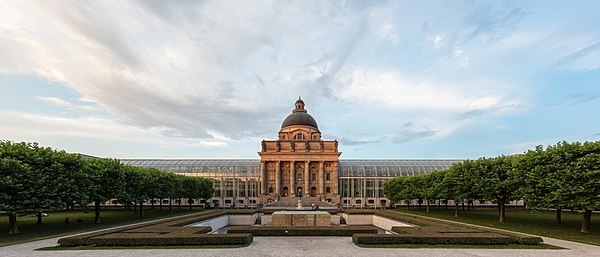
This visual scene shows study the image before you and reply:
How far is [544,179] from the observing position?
112 feet

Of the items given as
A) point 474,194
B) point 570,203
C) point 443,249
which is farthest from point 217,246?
point 474,194

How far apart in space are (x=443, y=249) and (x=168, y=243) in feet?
64.3

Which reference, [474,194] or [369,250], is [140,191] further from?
[474,194]

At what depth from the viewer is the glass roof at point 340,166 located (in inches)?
4075

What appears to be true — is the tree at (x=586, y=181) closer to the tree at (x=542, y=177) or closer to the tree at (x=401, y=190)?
the tree at (x=542, y=177)

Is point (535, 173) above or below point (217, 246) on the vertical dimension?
above

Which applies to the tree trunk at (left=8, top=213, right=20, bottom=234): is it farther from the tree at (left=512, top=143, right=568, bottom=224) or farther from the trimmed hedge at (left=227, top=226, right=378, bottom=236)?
the tree at (left=512, top=143, right=568, bottom=224)

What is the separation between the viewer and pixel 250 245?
82.8ft

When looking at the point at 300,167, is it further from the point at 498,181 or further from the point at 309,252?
the point at 309,252

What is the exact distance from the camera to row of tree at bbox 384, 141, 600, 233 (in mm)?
30459

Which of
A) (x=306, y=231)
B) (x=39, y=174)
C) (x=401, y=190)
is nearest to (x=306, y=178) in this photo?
(x=401, y=190)

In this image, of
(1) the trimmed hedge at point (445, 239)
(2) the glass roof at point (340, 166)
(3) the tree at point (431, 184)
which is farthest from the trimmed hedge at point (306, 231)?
(2) the glass roof at point (340, 166)

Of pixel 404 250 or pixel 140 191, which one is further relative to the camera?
pixel 140 191

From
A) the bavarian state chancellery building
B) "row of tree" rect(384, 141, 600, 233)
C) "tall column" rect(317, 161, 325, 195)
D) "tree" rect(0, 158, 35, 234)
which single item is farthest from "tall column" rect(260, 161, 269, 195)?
"tree" rect(0, 158, 35, 234)
